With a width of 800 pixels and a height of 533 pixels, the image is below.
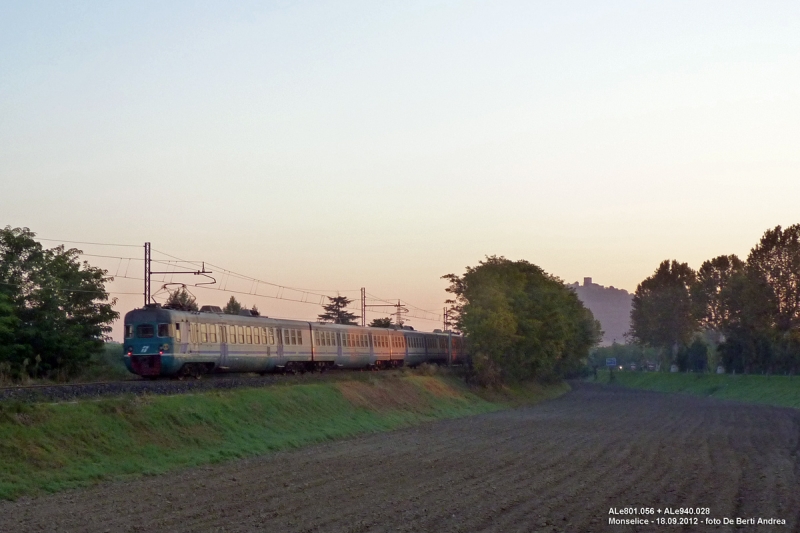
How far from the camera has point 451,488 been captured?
2123 centimetres

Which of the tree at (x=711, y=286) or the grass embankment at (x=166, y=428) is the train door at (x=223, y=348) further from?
the tree at (x=711, y=286)

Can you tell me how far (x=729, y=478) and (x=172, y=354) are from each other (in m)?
22.6

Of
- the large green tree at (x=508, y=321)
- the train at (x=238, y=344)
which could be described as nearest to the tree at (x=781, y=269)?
the large green tree at (x=508, y=321)

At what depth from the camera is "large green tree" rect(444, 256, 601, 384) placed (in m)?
67.3

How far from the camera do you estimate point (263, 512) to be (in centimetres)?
1764

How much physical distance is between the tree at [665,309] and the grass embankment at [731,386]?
8861 mm

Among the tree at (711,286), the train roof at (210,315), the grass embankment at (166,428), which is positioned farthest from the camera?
the tree at (711,286)

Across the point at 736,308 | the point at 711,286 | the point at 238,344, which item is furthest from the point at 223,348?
the point at 711,286

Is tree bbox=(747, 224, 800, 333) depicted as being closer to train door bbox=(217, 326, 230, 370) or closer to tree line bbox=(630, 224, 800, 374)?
tree line bbox=(630, 224, 800, 374)

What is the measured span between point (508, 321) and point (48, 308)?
1365 inches

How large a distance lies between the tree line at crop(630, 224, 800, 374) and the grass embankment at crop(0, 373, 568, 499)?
52.1 meters

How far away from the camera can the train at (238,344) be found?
122 ft

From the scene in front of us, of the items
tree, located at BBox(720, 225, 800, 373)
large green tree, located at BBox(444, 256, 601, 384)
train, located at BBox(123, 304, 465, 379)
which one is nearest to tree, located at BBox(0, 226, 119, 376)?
train, located at BBox(123, 304, 465, 379)

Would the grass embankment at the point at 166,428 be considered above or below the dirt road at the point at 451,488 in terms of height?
above
